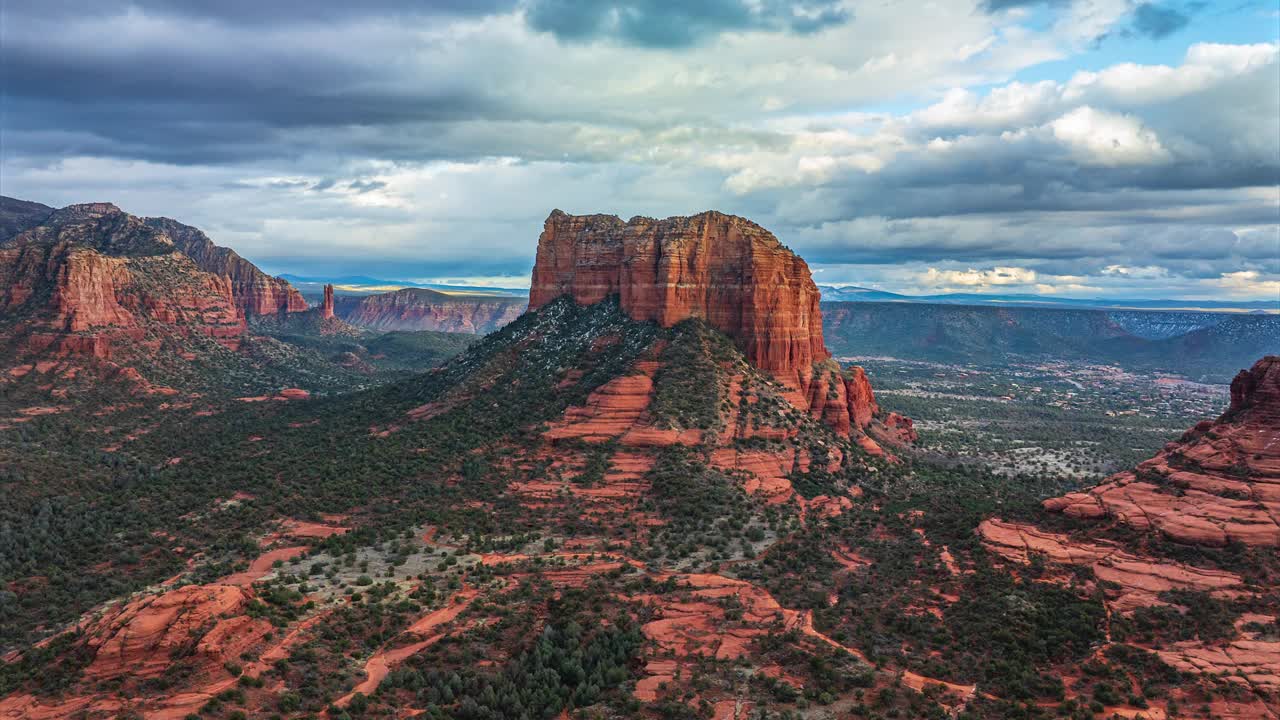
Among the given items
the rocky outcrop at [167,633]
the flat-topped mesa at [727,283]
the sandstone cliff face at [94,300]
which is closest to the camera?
the rocky outcrop at [167,633]

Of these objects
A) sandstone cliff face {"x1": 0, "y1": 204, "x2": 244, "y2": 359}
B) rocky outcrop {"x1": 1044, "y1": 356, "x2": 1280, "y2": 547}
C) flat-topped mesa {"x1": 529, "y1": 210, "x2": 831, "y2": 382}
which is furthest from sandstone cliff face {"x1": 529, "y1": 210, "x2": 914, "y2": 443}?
sandstone cliff face {"x1": 0, "y1": 204, "x2": 244, "y2": 359}

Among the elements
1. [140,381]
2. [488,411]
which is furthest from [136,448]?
[488,411]

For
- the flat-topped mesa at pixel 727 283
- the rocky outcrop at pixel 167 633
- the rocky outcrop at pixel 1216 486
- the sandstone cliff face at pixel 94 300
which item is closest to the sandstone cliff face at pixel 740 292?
the flat-topped mesa at pixel 727 283

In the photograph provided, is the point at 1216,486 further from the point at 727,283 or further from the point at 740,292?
the point at 727,283

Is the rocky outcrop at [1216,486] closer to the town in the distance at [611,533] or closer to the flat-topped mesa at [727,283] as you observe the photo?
the town in the distance at [611,533]

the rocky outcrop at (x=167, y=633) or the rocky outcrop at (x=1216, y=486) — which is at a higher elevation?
the rocky outcrop at (x=1216, y=486)

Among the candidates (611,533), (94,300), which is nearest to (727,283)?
(611,533)
